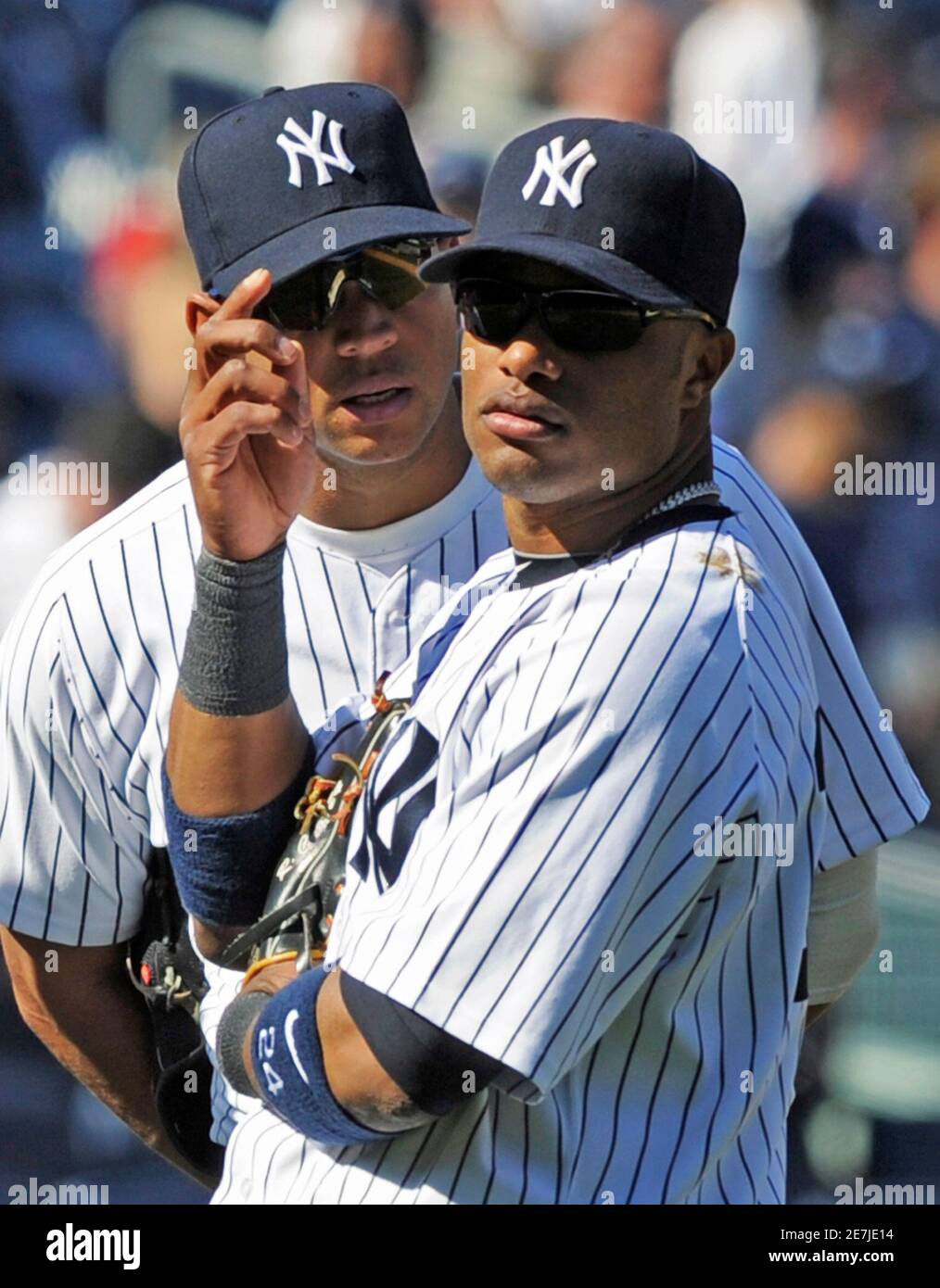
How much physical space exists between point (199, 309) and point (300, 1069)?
901 mm

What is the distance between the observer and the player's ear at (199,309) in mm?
2162

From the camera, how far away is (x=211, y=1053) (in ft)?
7.56

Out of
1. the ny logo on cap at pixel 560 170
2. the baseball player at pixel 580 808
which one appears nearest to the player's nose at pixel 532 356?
the baseball player at pixel 580 808

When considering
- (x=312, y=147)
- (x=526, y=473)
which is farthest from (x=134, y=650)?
(x=526, y=473)

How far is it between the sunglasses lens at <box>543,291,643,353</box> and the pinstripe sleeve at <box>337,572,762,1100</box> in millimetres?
277

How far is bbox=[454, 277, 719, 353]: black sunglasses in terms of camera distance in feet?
5.94

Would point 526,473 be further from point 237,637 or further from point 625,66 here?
point 625,66

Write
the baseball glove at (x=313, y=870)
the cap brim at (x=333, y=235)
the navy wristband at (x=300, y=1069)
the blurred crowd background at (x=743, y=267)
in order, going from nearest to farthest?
the navy wristband at (x=300, y=1069), the baseball glove at (x=313, y=870), the cap brim at (x=333, y=235), the blurred crowd background at (x=743, y=267)

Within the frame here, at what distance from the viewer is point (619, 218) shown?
1.81 metres

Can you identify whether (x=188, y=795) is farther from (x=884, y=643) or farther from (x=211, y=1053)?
(x=884, y=643)

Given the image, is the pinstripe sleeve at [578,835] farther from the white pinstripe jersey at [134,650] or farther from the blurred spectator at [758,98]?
the blurred spectator at [758,98]
